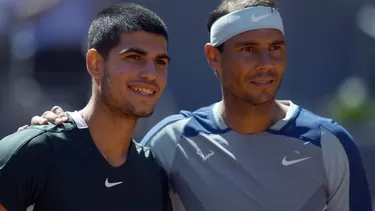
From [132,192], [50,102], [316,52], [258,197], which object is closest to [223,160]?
[258,197]

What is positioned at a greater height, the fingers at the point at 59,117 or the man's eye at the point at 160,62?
the man's eye at the point at 160,62

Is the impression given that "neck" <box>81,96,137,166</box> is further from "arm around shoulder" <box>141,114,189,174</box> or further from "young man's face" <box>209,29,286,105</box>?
"young man's face" <box>209,29,286,105</box>

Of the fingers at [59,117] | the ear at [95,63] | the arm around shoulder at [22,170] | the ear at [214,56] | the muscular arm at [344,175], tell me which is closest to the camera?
the arm around shoulder at [22,170]

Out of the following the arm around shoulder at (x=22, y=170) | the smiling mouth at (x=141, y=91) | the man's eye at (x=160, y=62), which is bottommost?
the arm around shoulder at (x=22, y=170)

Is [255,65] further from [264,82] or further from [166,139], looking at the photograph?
[166,139]

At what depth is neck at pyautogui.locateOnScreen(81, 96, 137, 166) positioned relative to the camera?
4.47 meters

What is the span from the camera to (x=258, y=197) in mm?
4773

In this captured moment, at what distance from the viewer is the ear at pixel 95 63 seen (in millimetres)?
4535

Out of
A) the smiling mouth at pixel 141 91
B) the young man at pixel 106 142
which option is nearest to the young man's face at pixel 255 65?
the young man at pixel 106 142

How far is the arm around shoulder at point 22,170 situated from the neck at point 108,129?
389 mm

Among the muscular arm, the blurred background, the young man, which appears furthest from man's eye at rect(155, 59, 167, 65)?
the blurred background

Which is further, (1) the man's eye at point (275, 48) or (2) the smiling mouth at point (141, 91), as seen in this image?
(1) the man's eye at point (275, 48)

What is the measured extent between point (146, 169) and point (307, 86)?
10233 mm

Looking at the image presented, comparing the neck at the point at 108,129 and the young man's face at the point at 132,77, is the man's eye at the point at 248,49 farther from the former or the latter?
the neck at the point at 108,129
